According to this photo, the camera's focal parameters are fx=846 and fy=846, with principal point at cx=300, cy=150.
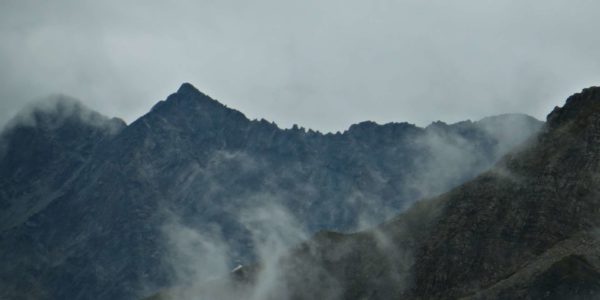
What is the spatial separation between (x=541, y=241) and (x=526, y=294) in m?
25.9

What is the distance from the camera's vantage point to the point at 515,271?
193250 millimetres

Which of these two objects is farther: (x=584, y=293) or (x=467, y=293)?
(x=467, y=293)

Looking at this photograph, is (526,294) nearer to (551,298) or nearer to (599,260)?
(551,298)

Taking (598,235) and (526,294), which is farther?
(598,235)

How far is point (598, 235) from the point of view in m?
189

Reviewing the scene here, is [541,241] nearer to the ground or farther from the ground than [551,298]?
farther from the ground

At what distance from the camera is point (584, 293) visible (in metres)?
173

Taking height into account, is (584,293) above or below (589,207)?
below

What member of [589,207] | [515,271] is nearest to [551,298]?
[515,271]

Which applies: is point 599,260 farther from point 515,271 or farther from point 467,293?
point 467,293

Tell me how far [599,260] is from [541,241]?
20.7 meters

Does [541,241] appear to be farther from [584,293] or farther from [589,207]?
[584,293]

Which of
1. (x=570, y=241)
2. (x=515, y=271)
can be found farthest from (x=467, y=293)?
(x=570, y=241)

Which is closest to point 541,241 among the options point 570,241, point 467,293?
point 570,241
